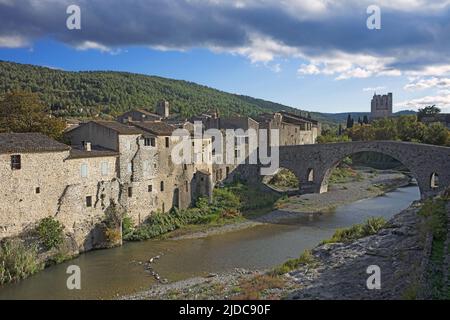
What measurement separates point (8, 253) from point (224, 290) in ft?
34.1

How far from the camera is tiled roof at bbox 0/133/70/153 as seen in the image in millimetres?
22250

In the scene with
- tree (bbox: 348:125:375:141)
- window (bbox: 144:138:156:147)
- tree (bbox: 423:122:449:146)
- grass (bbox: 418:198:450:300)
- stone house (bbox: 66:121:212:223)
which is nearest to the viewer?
grass (bbox: 418:198:450:300)

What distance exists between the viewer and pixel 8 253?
68.4ft

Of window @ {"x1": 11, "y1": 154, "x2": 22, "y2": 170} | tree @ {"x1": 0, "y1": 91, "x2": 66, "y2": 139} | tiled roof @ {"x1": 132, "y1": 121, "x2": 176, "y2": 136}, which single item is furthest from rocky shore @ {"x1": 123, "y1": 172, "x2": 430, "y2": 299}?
tree @ {"x1": 0, "y1": 91, "x2": 66, "y2": 139}

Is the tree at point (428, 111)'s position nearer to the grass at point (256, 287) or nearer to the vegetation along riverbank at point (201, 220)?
the vegetation along riverbank at point (201, 220)

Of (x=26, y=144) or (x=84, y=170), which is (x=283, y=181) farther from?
(x=26, y=144)

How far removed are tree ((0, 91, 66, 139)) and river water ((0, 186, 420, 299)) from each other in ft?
31.0

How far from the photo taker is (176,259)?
24.3 m

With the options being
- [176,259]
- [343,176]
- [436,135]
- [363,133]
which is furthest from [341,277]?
[363,133]

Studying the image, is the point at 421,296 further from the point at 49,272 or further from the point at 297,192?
the point at 297,192

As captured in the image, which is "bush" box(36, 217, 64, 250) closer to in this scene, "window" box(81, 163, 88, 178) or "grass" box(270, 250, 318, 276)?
"window" box(81, 163, 88, 178)

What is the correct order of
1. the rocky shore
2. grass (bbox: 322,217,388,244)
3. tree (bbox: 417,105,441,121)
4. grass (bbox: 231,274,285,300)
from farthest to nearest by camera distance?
1. tree (bbox: 417,105,441,121)
2. grass (bbox: 322,217,388,244)
3. grass (bbox: 231,274,285,300)
4. the rocky shore

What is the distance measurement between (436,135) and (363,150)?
67.2 ft

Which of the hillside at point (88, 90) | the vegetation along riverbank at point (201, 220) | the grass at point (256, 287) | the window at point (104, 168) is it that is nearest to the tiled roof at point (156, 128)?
the window at point (104, 168)
